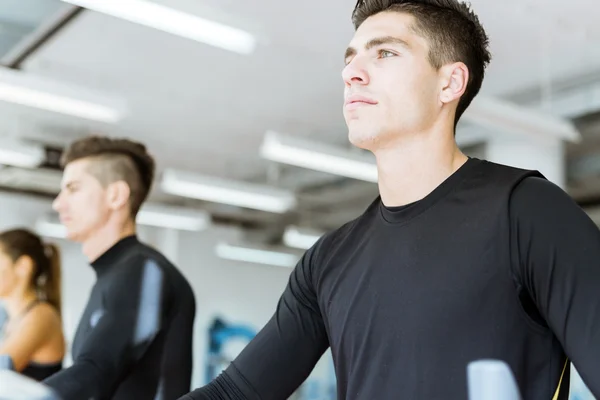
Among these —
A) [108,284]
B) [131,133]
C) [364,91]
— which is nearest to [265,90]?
[131,133]

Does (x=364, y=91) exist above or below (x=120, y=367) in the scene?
above

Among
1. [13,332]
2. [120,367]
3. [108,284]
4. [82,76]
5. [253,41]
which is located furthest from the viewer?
→ [82,76]

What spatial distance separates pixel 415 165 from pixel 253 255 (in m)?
9.26

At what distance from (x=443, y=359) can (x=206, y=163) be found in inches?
290

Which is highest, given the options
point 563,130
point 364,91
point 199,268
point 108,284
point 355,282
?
point 563,130

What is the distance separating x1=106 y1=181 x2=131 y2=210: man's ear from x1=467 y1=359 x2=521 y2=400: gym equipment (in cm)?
145

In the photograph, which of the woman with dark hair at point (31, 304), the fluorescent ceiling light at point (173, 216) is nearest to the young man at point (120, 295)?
the woman with dark hair at point (31, 304)

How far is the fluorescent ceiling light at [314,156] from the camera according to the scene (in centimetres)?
530

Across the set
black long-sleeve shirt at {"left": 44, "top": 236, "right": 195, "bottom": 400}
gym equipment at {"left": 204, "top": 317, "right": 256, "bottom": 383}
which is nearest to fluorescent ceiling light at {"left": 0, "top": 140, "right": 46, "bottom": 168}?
black long-sleeve shirt at {"left": 44, "top": 236, "right": 195, "bottom": 400}

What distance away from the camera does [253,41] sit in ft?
12.0

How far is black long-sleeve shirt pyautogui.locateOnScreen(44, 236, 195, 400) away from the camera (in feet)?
5.94

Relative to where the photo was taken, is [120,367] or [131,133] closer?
[120,367]

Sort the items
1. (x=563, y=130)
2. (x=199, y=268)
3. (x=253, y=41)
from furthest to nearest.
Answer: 1. (x=199, y=268)
2. (x=563, y=130)
3. (x=253, y=41)

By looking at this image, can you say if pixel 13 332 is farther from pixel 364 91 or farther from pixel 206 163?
pixel 206 163
